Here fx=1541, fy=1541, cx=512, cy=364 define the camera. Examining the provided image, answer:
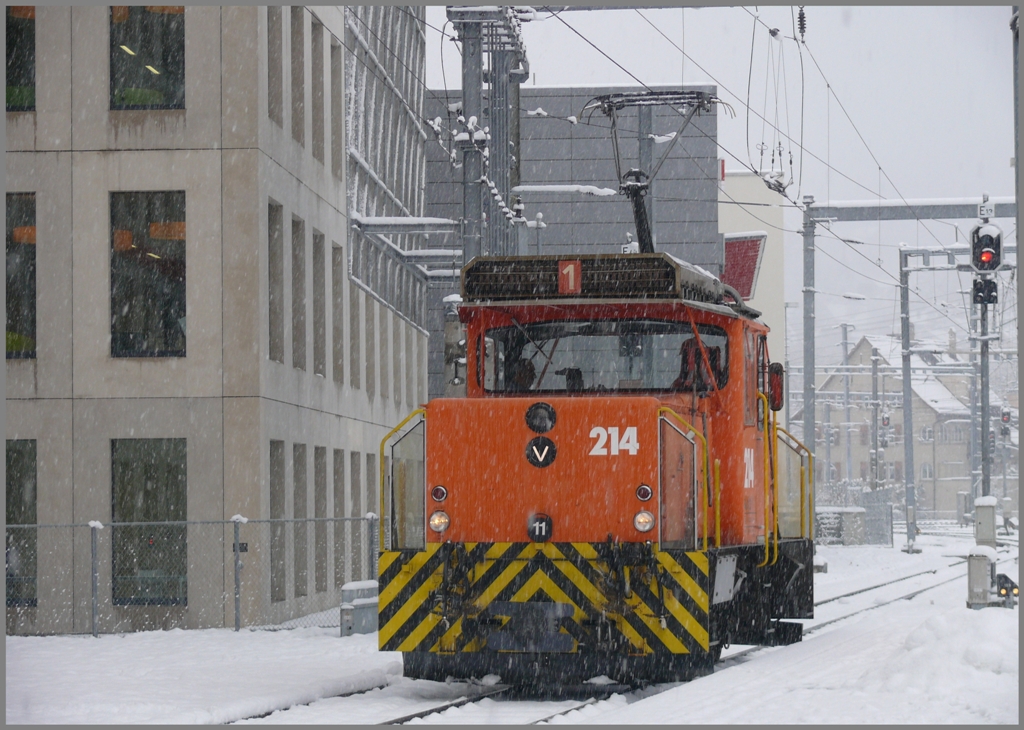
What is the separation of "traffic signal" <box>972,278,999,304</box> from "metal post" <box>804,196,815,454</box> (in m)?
13.8

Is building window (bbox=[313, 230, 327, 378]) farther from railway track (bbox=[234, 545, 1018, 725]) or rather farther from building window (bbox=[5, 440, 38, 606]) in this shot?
railway track (bbox=[234, 545, 1018, 725])

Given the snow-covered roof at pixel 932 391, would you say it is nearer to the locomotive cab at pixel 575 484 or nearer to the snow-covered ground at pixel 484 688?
the snow-covered ground at pixel 484 688

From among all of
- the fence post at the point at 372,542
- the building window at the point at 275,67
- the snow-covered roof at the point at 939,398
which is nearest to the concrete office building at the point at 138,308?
the building window at the point at 275,67

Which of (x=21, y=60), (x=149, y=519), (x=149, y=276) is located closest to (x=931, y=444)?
(x=149, y=519)

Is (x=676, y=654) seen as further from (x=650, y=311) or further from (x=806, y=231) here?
(x=806, y=231)

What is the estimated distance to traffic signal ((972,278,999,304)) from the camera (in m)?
24.5

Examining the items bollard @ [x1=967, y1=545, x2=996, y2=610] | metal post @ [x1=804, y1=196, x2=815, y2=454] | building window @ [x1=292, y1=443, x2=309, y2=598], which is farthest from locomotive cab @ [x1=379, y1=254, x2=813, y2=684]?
metal post @ [x1=804, y1=196, x2=815, y2=454]

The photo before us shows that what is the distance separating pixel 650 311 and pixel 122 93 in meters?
11.3

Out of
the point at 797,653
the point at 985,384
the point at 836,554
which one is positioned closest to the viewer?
the point at 797,653

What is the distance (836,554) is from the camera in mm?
41812

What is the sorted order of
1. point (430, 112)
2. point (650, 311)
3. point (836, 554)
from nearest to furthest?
point (650, 311) < point (836, 554) < point (430, 112)

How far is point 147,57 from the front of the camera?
21328mm

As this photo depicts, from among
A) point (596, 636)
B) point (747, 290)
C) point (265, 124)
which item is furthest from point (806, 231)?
point (596, 636)

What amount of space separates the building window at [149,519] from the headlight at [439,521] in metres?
9.41
